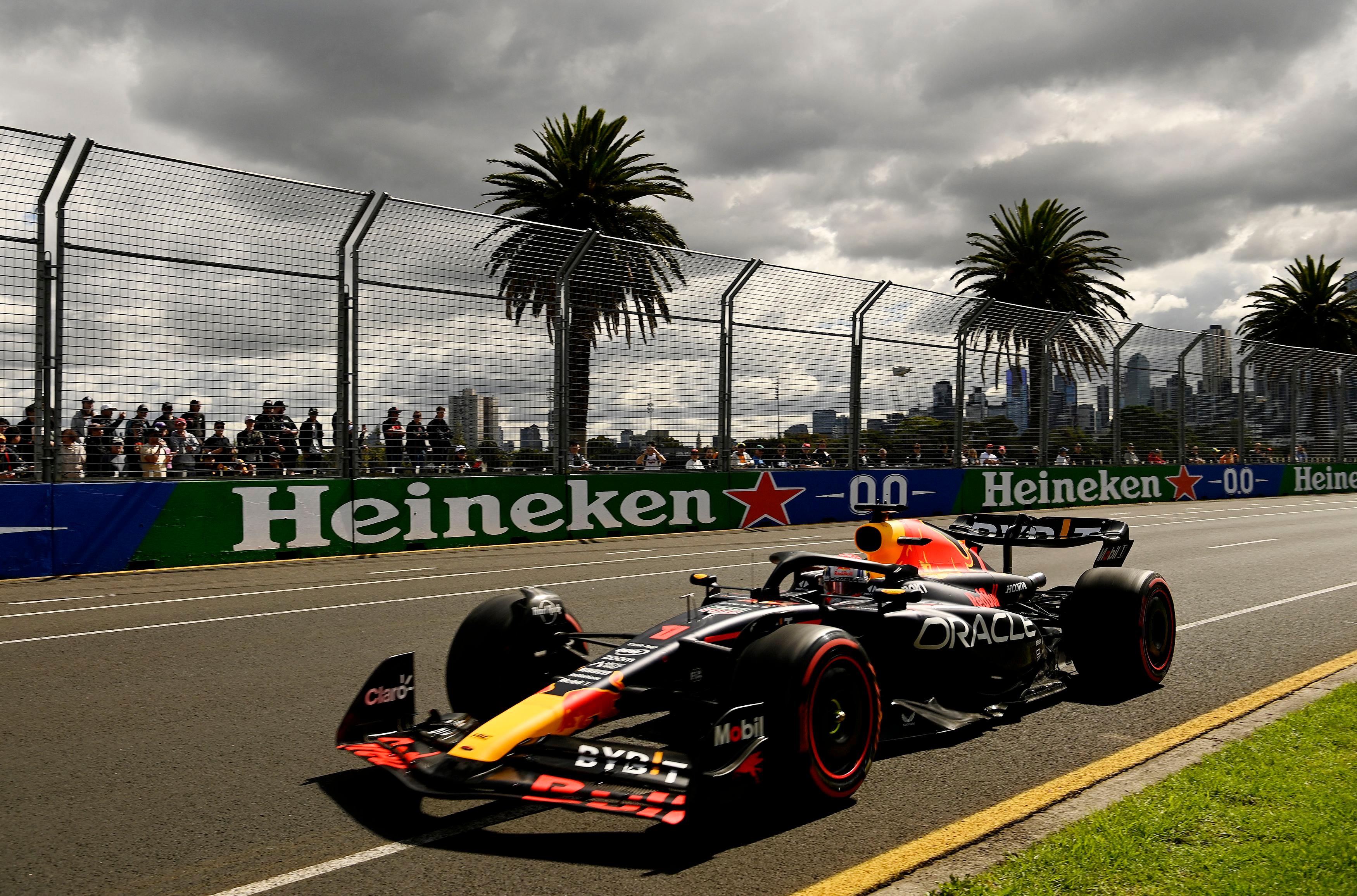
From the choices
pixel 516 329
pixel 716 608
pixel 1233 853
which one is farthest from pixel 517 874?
pixel 516 329

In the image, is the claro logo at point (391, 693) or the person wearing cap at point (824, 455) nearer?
the claro logo at point (391, 693)

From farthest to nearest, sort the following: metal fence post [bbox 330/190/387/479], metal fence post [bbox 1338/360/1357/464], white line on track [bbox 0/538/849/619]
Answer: metal fence post [bbox 1338/360/1357/464], metal fence post [bbox 330/190/387/479], white line on track [bbox 0/538/849/619]

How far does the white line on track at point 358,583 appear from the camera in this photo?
9.08 m

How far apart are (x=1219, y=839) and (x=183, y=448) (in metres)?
11.8

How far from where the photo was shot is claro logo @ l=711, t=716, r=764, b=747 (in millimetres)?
3641

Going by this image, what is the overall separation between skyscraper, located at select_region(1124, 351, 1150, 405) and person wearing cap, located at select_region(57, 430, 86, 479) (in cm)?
2361

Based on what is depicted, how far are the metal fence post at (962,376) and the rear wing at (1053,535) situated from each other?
1562cm

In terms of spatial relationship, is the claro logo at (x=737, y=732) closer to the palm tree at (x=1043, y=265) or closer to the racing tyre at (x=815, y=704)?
the racing tyre at (x=815, y=704)

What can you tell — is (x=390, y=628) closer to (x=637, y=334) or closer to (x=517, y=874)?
(x=517, y=874)

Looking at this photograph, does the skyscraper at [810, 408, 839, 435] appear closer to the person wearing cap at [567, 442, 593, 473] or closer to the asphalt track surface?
the person wearing cap at [567, 442, 593, 473]

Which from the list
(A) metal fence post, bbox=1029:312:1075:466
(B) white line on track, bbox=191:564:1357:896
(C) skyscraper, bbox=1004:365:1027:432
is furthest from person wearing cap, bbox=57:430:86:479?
(A) metal fence post, bbox=1029:312:1075:466

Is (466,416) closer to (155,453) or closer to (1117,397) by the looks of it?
(155,453)

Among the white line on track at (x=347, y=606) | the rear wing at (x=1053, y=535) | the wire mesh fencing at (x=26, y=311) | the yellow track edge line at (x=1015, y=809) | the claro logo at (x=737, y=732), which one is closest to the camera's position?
the yellow track edge line at (x=1015, y=809)

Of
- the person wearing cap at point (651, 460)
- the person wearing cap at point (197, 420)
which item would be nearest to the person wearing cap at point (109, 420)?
the person wearing cap at point (197, 420)
